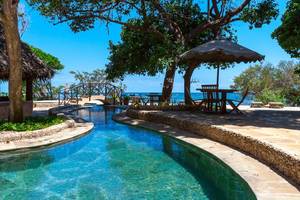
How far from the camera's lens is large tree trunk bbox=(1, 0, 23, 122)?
34.1 ft

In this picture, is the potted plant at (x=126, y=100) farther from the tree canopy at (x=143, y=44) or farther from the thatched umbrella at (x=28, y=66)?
the thatched umbrella at (x=28, y=66)

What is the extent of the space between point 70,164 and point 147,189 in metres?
2.52

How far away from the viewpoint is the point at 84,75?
51.8m

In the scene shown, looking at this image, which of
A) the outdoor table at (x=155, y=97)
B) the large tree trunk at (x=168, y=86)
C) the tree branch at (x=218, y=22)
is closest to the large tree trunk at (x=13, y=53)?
the large tree trunk at (x=168, y=86)

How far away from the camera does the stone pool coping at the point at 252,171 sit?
4776mm

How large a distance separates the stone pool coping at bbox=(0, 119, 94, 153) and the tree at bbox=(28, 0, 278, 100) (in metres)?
6.64

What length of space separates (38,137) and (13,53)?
2.89 m

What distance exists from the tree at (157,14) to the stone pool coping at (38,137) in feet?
21.8

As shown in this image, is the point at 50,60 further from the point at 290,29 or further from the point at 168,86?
the point at 290,29

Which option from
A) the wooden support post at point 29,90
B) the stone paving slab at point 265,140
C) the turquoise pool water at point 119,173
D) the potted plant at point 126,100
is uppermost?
the wooden support post at point 29,90

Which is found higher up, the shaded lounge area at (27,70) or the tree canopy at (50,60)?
the tree canopy at (50,60)

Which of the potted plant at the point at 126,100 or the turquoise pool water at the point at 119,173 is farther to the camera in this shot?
the potted plant at the point at 126,100

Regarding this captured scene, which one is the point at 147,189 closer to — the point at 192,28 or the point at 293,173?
the point at 293,173

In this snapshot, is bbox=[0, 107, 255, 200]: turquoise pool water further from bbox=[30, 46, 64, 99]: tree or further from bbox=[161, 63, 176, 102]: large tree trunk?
bbox=[30, 46, 64, 99]: tree
